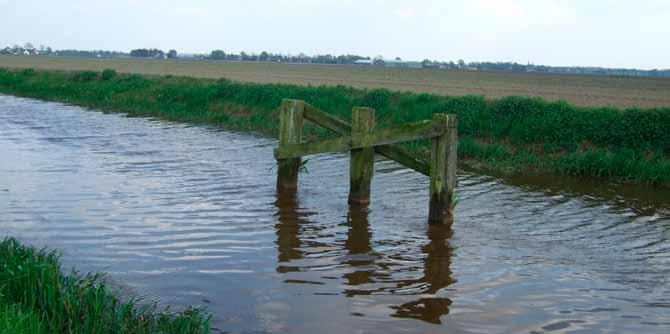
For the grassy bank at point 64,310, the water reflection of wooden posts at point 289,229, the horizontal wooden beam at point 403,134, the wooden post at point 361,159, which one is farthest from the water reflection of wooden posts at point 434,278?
the grassy bank at point 64,310

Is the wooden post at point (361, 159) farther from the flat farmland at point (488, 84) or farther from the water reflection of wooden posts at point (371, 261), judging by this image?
the flat farmland at point (488, 84)

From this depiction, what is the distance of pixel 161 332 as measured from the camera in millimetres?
5867

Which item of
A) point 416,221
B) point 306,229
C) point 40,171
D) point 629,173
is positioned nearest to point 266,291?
point 306,229

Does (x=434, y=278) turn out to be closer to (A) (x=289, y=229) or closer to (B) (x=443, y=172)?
(B) (x=443, y=172)

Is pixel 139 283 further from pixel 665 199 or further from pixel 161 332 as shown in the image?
pixel 665 199

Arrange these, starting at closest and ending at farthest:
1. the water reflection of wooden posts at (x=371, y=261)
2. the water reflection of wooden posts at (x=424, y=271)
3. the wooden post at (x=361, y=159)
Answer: the water reflection of wooden posts at (x=424, y=271) → the water reflection of wooden posts at (x=371, y=261) → the wooden post at (x=361, y=159)

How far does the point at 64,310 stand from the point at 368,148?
6174mm

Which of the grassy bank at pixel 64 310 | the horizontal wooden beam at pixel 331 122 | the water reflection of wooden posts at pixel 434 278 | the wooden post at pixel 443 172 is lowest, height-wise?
the water reflection of wooden posts at pixel 434 278

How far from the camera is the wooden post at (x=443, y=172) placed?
1056 centimetres

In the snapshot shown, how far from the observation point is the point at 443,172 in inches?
418

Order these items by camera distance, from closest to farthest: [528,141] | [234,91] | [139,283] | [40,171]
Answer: [139,283] → [40,171] → [528,141] → [234,91]

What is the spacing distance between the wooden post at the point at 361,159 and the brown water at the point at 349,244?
0.27m

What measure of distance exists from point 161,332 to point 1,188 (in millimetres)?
7905

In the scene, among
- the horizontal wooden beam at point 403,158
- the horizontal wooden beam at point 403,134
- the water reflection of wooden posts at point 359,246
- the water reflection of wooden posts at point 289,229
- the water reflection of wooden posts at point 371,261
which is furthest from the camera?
the horizontal wooden beam at point 403,158
